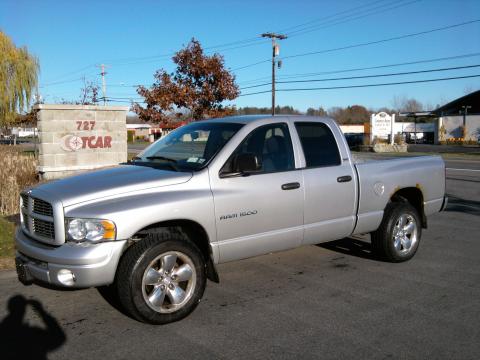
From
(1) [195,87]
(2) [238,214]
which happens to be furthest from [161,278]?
(1) [195,87]

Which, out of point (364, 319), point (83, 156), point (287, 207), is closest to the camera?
point (364, 319)

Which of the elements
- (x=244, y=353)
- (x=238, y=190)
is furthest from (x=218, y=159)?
(x=244, y=353)

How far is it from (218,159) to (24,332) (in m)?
2.29

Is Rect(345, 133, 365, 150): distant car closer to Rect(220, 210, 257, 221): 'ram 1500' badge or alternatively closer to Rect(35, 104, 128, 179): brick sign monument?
Rect(35, 104, 128, 179): brick sign monument

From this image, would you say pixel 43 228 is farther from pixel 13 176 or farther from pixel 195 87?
pixel 195 87

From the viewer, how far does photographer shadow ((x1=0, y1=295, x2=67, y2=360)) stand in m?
3.72

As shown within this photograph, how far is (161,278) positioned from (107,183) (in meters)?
0.98

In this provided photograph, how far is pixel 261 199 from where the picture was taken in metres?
4.82

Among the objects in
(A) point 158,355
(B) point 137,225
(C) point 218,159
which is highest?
(C) point 218,159

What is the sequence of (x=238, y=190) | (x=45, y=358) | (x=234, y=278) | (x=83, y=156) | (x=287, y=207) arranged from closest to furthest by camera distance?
(x=45, y=358) < (x=238, y=190) < (x=287, y=207) < (x=234, y=278) < (x=83, y=156)

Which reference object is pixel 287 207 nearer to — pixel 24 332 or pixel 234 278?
pixel 234 278

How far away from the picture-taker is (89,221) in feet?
12.9

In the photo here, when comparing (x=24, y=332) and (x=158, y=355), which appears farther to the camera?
(x=24, y=332)

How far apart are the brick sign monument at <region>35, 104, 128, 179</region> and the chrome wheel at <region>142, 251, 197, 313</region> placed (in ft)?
31.8
